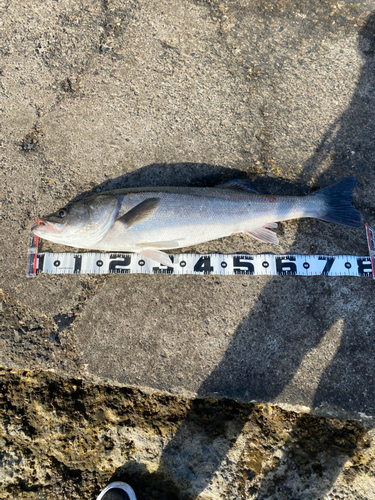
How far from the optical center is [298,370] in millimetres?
3355

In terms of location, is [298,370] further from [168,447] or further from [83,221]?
[83,221]

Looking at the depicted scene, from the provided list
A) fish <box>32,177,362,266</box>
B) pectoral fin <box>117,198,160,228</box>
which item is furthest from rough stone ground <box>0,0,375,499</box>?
pectoral fin <box>117,198,160,228</box>

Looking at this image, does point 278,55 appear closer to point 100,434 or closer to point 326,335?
point 326,335

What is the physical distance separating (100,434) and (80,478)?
0.53 metres

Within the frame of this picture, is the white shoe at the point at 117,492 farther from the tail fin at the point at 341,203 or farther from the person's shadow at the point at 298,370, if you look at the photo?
the tail fin at the point at 341,203

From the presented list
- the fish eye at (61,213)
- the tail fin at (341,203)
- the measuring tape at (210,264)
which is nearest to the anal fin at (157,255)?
the measuring tape at (210,264)

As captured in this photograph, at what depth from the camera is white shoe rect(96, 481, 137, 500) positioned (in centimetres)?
308

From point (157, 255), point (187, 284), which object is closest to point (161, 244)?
point (157, 255)

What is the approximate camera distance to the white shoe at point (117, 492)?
3.08m

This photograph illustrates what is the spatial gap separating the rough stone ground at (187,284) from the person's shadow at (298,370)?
17 millimetres

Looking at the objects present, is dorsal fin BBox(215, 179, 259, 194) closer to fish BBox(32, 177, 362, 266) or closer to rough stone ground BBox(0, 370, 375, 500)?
fish BBox(32, 177, 362, 266)

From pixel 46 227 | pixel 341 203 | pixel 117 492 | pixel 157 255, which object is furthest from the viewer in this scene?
pixel 341 203

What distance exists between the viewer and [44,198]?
367cm

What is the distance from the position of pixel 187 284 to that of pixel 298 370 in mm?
1624
